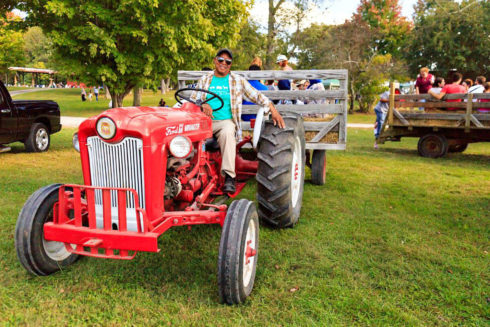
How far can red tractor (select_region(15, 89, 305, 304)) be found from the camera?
2736mm

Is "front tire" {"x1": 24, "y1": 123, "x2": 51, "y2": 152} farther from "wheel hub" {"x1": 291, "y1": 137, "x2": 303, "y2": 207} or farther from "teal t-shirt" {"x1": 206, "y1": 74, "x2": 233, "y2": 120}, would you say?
"wheel hub" {"x1": 291, "y1": 137, "x2": 303, "y2": 207}

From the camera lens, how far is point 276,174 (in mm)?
3916

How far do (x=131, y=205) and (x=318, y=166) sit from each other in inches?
153

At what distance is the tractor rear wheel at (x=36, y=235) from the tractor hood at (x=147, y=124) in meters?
0.61

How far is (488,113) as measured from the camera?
848 centimetres

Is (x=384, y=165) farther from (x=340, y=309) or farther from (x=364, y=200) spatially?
(x=340, y=309)

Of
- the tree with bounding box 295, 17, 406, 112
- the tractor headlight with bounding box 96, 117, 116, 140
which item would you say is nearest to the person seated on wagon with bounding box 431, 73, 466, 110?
the tractor headlight with bounding box 96, 117, 116, 140

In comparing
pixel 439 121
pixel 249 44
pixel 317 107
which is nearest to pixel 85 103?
pixel 249 44

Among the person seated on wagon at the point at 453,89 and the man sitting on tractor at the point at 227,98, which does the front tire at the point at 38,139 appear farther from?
the person seated on wagon at the point at 453,89

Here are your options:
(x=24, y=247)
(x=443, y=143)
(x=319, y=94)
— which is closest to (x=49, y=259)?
(x=24, y=247)

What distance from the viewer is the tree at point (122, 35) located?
9312 mm

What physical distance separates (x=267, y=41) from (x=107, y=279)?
953 inches

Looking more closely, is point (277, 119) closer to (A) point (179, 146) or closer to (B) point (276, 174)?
(B) point (276, 174)

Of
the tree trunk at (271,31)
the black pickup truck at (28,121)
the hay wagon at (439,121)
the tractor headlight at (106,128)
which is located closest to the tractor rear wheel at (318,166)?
the tractor headlight at (106,128)
